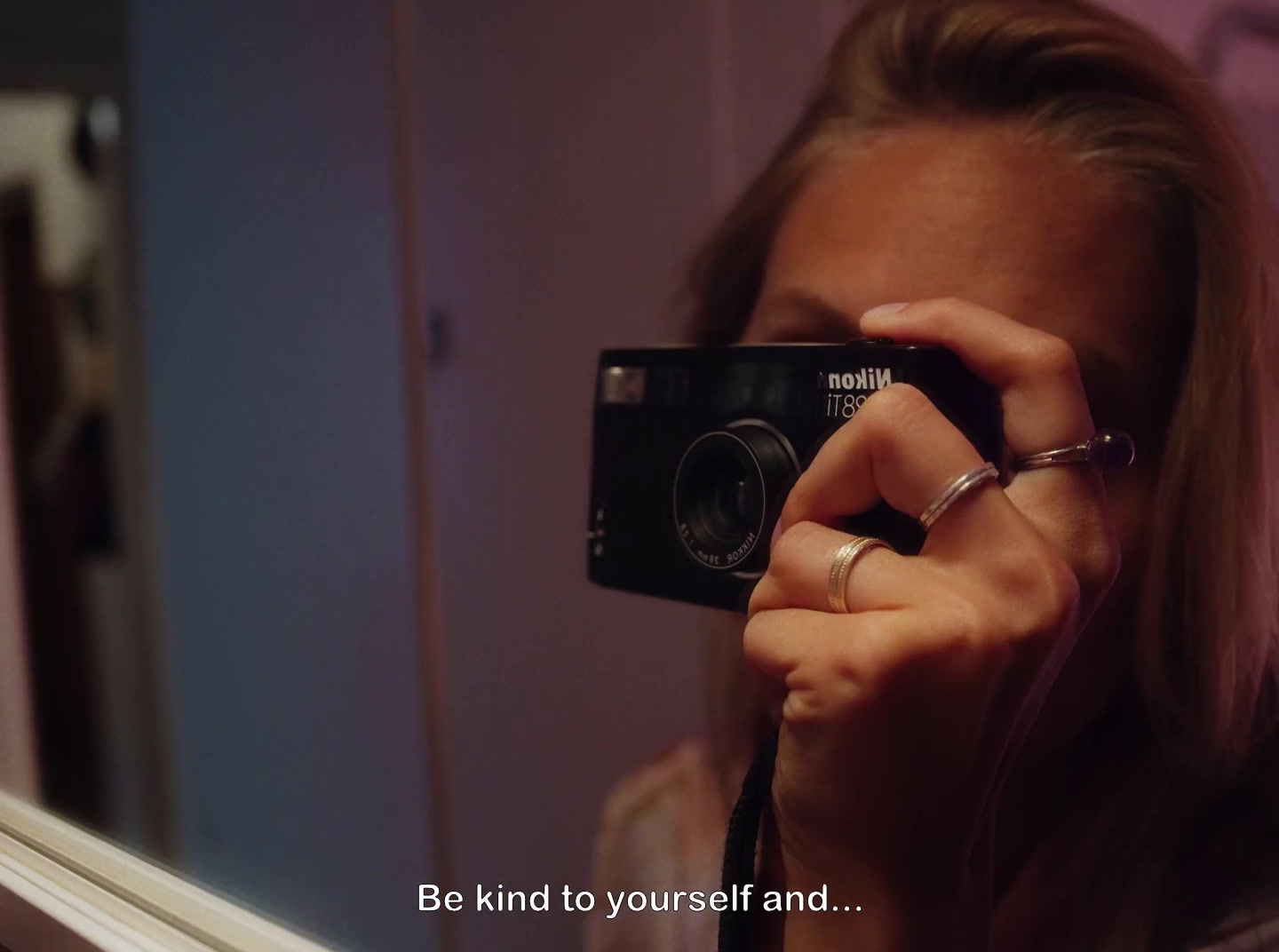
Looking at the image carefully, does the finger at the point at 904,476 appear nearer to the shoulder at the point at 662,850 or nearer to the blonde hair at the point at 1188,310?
the blonde hair at the point at 1188,310

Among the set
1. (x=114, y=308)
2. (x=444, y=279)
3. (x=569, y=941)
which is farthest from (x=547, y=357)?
(x=114, y=308)

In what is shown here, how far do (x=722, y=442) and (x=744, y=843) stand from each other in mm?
159

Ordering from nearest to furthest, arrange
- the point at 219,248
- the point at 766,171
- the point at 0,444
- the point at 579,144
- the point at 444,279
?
the point at 766,171 < the point at 0,444 < the point at 579,144 < the point at 444,279 < the point at 219,248

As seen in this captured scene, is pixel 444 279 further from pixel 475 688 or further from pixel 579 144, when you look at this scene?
pixel 475 688

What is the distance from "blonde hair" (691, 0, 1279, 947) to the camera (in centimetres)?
43

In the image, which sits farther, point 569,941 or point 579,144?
point 579,144

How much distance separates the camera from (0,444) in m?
0.78

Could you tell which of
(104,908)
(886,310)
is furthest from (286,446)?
(886,310)

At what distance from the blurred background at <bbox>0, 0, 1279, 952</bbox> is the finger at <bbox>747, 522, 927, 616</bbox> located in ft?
1.38

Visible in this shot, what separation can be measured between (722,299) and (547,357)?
1.39 ft

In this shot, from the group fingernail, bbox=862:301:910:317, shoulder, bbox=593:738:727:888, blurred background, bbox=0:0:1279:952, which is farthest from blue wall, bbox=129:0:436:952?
fingernail, bbox=862:301:910:317

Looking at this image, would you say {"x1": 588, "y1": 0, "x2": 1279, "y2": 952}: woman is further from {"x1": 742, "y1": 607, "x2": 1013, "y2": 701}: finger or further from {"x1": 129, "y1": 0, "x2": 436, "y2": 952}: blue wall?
{"x1": 129, "y1": 0, "x2": 436, "y2": 952}: blue wall

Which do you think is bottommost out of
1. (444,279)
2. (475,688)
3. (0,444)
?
(475,688)
